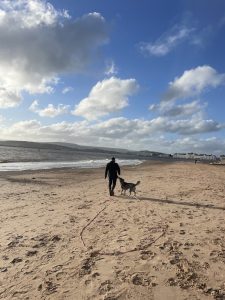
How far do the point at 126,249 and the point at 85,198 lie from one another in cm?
874

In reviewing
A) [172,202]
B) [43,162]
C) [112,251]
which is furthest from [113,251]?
[43,162]

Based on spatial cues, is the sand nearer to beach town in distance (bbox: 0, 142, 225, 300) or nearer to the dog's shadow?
beach town in distance (bbox: 0, 142, 225, 300)

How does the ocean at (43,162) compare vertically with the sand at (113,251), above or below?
above

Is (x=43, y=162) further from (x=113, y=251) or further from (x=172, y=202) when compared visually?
(x=113, y=251)

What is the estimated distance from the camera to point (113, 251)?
325 inches

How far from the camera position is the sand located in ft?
20.7

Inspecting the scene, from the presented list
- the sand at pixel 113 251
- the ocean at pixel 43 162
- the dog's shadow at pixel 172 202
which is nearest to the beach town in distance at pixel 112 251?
the sand at pixel 113 251

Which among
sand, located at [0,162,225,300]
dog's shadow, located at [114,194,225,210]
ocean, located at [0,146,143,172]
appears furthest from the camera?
ocean, located at [0,146,143,172]

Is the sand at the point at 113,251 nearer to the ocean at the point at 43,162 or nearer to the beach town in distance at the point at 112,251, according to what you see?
the beach town in distance at the point at 112,251

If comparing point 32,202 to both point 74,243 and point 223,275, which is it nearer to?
point 74,243

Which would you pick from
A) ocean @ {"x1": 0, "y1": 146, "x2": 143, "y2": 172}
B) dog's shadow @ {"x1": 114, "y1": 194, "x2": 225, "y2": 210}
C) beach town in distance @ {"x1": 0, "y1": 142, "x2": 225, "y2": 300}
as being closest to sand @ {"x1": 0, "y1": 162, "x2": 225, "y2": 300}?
beach town in distance @ {"x1": 0, "y1": 142, "x2": 225, "y2": 300}

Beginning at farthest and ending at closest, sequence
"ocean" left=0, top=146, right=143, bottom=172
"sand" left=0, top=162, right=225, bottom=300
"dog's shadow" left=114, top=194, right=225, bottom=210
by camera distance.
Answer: "ocean" left=0, top=146, right=143, bottom=172
"dog's shadow" left=114, top=194, right=225, bottom=210
"sand" left=0, top=162, right=225, bottom=300

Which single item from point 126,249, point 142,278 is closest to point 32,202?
point 126,249

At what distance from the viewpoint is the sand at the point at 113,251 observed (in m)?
6.32
